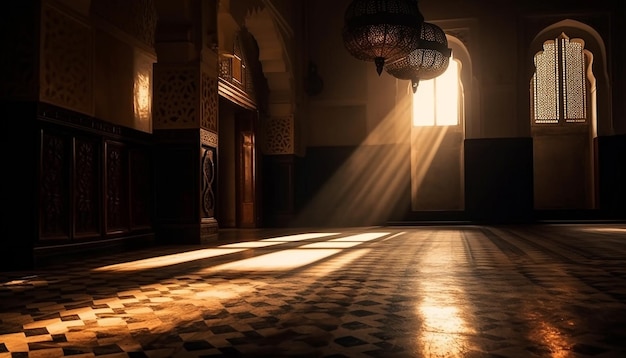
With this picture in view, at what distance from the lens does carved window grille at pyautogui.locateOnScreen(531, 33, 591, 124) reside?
39.7 feet

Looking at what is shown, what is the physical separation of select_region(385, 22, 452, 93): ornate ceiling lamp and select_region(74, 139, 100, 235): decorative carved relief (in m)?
3.82

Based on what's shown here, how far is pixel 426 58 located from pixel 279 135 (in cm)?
357

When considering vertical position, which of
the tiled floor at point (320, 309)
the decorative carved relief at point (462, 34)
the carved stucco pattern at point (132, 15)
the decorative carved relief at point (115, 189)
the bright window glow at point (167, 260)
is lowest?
the bright window glow at point (167, 260)

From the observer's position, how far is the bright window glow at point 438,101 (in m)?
12.0

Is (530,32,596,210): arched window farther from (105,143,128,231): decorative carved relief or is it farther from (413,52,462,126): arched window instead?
(105,143,128,231): decorative carved relief

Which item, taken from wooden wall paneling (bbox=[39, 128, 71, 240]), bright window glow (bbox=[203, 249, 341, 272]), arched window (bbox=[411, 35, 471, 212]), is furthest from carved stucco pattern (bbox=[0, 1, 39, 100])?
arched window (bbox=[411, 35, 471, 212])

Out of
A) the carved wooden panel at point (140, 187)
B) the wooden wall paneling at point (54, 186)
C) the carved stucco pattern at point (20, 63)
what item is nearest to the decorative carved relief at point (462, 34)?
the carved wooden panel at point (140, 187)

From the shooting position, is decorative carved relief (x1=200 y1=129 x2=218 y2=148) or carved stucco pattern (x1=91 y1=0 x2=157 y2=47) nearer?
carved stucco pattern (x1=91 y1=0 x2=157 y2=47)

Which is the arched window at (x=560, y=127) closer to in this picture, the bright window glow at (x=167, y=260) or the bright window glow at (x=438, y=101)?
the bright window glow at (x=438, y=101)

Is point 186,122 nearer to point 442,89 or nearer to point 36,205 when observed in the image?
point 36,205

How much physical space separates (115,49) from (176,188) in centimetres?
147

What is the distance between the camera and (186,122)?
575 centimetres

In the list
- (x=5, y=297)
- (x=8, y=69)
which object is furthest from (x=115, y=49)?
(x=5, y=297)

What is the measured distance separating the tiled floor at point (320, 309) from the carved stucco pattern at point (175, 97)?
7.46ft
